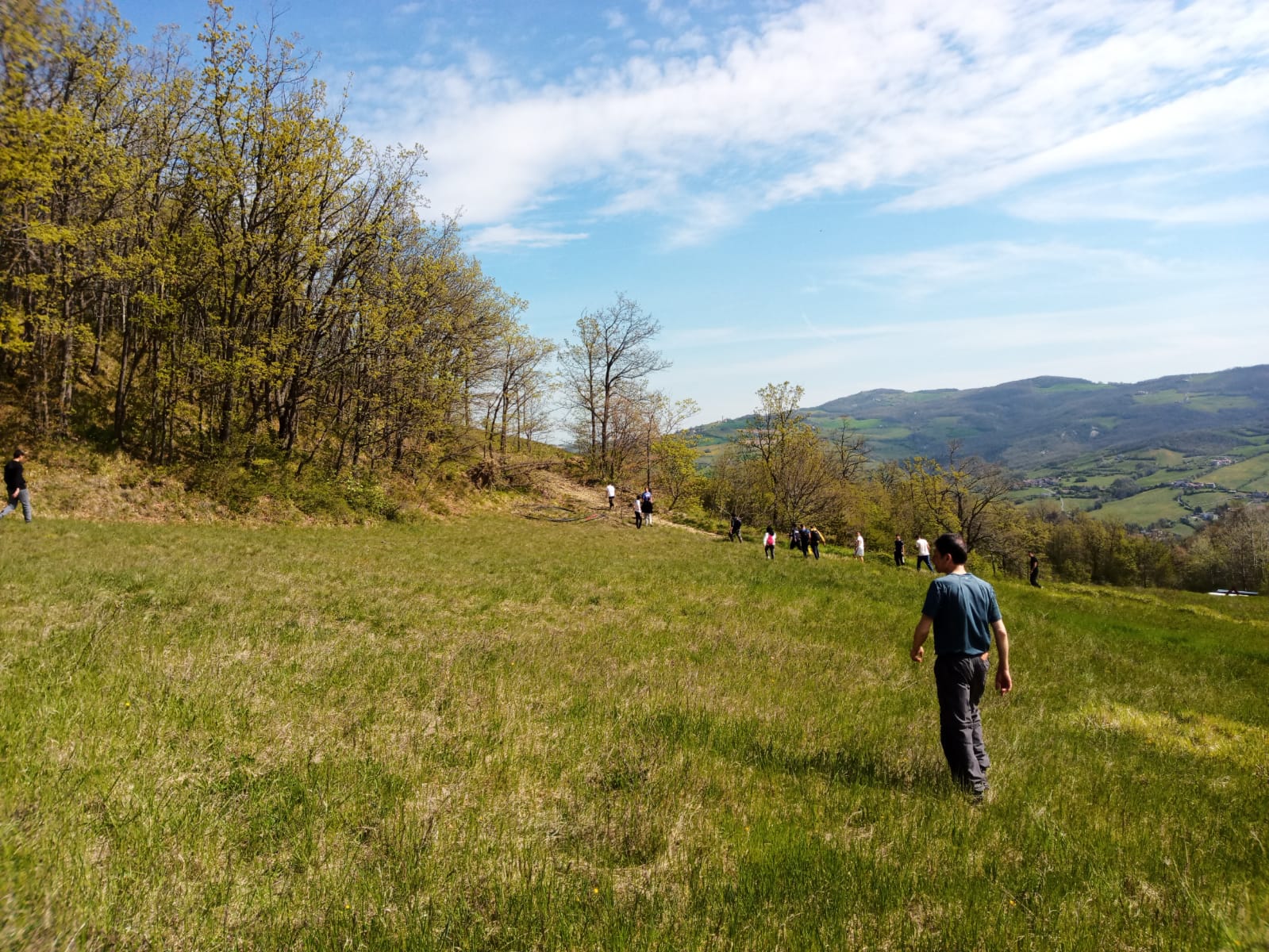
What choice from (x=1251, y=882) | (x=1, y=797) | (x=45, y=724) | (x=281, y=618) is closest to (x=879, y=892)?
(x=1251, y=882)

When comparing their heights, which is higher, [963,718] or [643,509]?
[963,718]

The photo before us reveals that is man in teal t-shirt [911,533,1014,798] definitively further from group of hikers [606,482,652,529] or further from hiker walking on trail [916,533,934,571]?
group of hikers [606,482,652,529]

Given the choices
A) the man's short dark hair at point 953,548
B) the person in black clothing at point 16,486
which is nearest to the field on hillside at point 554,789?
the man's short dark hair at point 953,548

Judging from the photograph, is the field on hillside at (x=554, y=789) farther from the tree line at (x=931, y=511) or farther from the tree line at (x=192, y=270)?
the tree line at (x=931, y=511)

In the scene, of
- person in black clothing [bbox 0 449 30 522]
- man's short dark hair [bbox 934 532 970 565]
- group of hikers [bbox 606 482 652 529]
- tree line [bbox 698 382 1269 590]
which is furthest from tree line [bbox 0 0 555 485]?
tree line [bbox 698 382 1269 590]

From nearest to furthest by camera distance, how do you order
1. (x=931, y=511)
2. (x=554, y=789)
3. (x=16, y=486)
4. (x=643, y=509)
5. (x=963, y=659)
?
(x=554, y=789), (x=963, y=659), (x=16, y=486), (x=643, y=509), (x=931, y=511)

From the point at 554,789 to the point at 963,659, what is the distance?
4.17m

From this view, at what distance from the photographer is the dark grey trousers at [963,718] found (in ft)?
19.5

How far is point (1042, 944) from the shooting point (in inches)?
140

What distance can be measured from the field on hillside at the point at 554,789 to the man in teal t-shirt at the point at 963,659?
1.42ft

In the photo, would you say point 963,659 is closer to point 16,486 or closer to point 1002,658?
point 1002,658

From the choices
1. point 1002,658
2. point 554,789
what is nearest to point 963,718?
point 1002,658

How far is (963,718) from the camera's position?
601 cm

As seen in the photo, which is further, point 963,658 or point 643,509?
point 643,509
